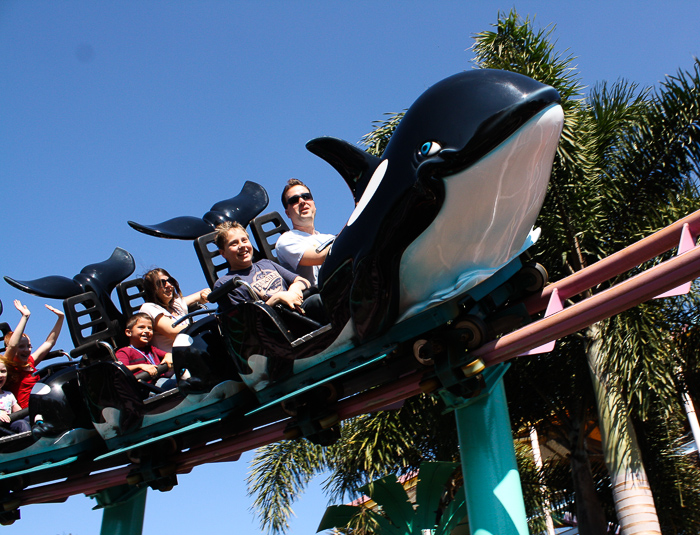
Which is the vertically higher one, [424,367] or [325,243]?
[325,243]

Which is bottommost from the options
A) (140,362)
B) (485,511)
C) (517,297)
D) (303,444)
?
(485,511)

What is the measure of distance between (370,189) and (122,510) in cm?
318

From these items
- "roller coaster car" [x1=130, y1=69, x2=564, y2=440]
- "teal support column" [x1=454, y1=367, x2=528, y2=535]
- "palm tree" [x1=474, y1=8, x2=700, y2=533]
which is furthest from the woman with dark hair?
"palm tree" [x1=474, y1=8, x2=700, y2=533]

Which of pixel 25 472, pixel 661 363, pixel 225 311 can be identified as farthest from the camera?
pixel 661 363

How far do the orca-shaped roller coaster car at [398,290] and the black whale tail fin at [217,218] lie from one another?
1325 millimetres

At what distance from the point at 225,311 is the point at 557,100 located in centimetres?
196

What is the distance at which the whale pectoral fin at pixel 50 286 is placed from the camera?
5707mm

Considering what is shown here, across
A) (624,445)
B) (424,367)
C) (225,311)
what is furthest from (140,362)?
(624,445)

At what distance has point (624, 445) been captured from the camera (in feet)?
20.9

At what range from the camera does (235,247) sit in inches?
175

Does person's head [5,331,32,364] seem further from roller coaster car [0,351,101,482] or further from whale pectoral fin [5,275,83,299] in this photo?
roller coaster car [0,351,101,482]

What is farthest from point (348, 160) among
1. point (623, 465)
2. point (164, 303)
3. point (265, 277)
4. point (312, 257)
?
point (623, 465)

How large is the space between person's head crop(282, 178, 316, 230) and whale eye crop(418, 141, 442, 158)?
1628 mm

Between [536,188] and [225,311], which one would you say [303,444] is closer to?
[225,311]
